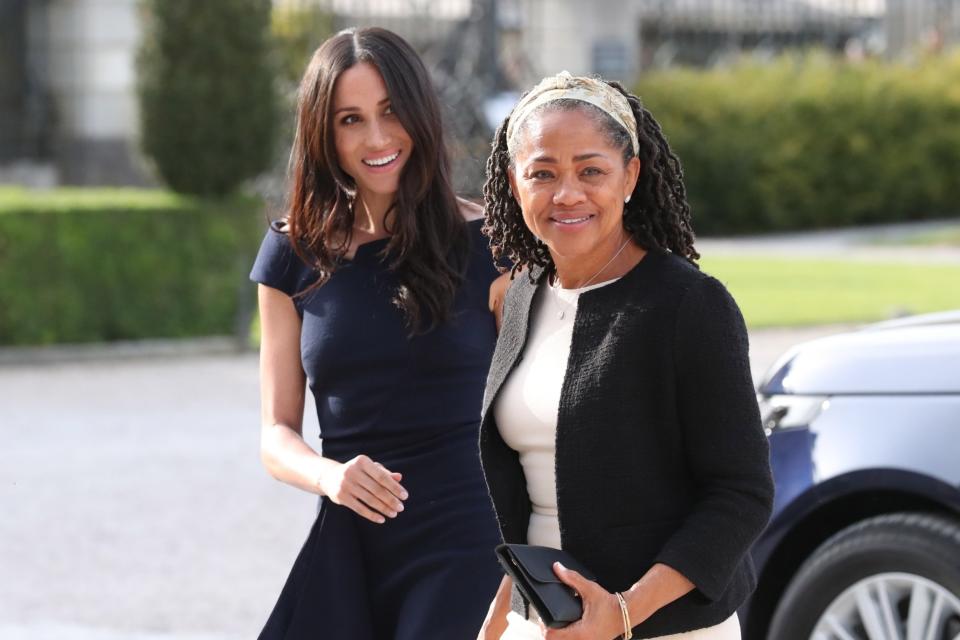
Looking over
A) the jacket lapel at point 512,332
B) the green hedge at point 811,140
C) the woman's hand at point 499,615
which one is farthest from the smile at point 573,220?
the green hedge at point 811,140

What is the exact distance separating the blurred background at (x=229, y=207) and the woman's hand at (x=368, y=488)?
911mm

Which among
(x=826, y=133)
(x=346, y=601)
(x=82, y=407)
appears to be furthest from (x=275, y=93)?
(x=826, y=133)

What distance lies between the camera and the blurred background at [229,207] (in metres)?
7.62

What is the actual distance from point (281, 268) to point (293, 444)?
1.25 ft

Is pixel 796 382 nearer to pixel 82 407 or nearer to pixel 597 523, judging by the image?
pixel 597 523

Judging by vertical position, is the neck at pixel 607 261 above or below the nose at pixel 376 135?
below

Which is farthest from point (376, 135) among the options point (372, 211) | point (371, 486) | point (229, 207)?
point (229, 207)

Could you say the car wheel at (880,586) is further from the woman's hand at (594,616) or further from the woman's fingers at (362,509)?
the woman's hand at (594,616)

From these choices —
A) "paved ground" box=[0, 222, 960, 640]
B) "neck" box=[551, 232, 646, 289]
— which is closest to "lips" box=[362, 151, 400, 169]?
"neck" box=[551, 232, 646, 289]

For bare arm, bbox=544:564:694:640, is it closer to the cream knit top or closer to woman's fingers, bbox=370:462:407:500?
the cream knit top

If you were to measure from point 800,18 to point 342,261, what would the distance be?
30127 mm

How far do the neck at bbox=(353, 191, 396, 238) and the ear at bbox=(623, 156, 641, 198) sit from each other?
1051 millimetres

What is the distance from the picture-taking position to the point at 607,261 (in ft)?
8.64

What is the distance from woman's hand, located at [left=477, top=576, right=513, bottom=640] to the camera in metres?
2.85
